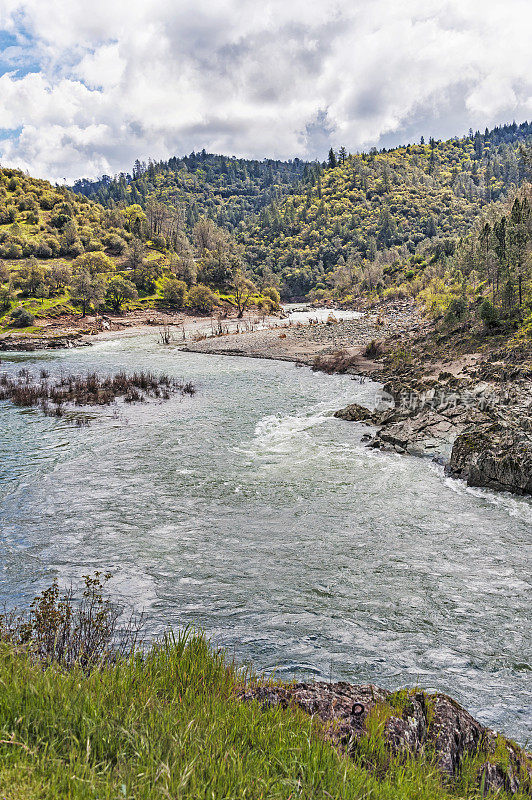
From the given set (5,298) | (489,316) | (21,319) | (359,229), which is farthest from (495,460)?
(359,229)

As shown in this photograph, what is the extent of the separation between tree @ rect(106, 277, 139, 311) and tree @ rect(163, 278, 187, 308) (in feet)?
25.3

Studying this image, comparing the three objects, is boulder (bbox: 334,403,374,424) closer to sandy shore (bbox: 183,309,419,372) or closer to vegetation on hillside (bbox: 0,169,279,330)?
sandy shore (bbox: 183,309,419,372)

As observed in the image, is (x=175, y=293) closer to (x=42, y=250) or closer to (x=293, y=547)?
(x=42, y=250)

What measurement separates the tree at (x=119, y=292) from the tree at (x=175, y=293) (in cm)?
770

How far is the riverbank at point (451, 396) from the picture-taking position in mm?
15234

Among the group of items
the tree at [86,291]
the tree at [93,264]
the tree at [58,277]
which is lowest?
the tree at [86,291]

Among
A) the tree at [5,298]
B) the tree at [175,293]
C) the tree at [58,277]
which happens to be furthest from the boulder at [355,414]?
the tree at [175,293]

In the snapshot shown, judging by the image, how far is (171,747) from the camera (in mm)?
3062

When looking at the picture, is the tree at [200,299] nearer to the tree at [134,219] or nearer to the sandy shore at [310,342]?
the sandy shore at [310,342]

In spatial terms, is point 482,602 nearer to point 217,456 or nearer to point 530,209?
point 217,456

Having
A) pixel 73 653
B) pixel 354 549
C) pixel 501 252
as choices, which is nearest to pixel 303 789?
pixel 73 653

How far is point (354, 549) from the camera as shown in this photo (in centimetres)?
1144

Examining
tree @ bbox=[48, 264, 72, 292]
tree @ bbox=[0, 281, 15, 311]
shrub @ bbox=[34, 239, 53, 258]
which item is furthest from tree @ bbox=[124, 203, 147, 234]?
tree @ bbox=[0, 281, 15, 311]

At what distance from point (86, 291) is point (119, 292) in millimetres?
7181
